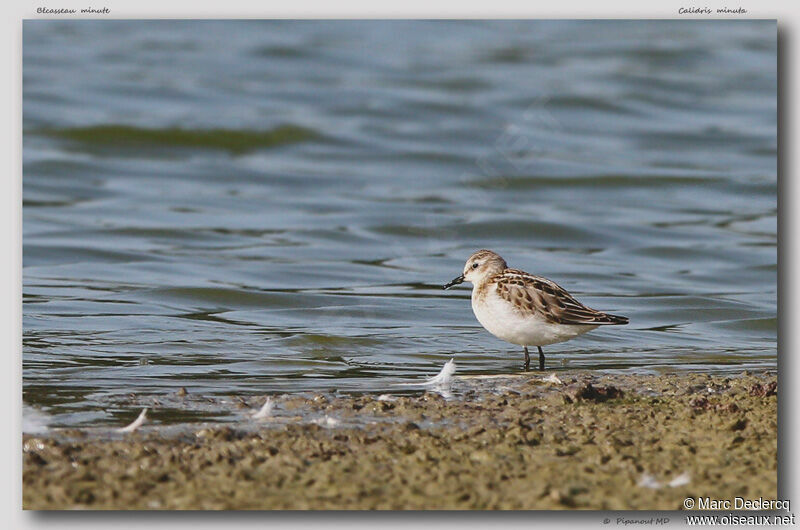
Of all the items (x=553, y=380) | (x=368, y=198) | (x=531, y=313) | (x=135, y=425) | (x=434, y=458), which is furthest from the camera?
(x=368, y=198)

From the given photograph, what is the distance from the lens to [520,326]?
Result: 8445mm

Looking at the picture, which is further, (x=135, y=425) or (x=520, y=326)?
(x=520, y=326)

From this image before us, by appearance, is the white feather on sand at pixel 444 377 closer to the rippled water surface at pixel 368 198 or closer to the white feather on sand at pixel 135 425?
the rippled water surface at pixel 368 198

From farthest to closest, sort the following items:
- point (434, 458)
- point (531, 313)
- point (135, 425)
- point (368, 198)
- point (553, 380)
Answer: point (368, 198)
point (531, 313)
point (553, 380)
point (135, 425)
point (434, 458)

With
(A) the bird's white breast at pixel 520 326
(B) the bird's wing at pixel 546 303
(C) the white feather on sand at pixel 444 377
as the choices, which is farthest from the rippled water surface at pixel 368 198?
(B) the bird's wing at pixel 546 303

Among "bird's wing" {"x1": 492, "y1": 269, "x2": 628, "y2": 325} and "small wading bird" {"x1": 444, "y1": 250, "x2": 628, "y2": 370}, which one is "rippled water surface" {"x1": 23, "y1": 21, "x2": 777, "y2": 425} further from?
"bird's wing" {"x1": 492, "y1": 269, "x2": 628, "y2": 325}

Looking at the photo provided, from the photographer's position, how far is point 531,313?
8.45 m

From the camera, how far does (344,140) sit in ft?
64.7

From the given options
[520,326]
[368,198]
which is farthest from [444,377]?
[368,198]

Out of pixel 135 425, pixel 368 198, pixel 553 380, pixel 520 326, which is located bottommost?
pixel 135 425

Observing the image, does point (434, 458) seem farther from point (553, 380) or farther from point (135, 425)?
point (553, 380)

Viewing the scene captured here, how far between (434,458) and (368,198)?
11.2m

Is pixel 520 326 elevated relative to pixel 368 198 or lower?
lower

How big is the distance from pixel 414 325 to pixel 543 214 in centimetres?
598
